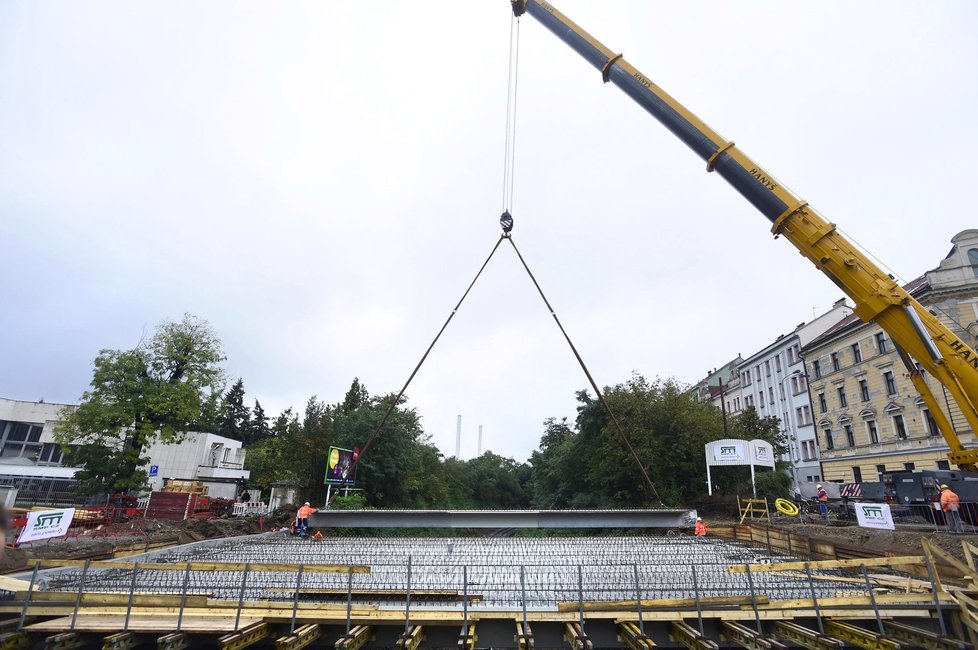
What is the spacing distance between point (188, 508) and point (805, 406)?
1852 inches

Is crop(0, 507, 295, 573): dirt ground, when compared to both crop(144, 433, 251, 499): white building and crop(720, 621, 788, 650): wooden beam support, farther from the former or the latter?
crop(144, 433, 251, 499): white building

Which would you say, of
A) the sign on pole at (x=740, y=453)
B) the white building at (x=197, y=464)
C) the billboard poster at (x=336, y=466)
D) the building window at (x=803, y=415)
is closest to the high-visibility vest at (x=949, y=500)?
the sign on pole at (x=740, y=453)

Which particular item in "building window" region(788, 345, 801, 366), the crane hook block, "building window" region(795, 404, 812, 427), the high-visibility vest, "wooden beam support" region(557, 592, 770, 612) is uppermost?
"building window" region(788, 345, 801, 366)

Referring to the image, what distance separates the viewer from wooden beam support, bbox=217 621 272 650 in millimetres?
6481

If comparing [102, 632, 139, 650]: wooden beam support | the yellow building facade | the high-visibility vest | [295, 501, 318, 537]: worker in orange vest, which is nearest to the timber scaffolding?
[102, 632, 139, 650]: wooden beam support

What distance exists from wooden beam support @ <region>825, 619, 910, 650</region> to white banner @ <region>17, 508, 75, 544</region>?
14739 millimetres

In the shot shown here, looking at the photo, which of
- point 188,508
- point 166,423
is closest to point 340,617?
point 188,508

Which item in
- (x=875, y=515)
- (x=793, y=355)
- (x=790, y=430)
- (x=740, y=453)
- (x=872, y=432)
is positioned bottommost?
(x=875, y=515)

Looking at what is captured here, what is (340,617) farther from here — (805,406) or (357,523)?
(805,406)

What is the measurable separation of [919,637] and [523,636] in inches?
237

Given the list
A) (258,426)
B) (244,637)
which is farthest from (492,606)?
(258,426)

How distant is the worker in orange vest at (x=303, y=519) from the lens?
15.4m

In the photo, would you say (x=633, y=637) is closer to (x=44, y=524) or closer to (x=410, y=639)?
(x=410, y=639)

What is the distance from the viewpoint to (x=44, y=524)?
34.8ft
